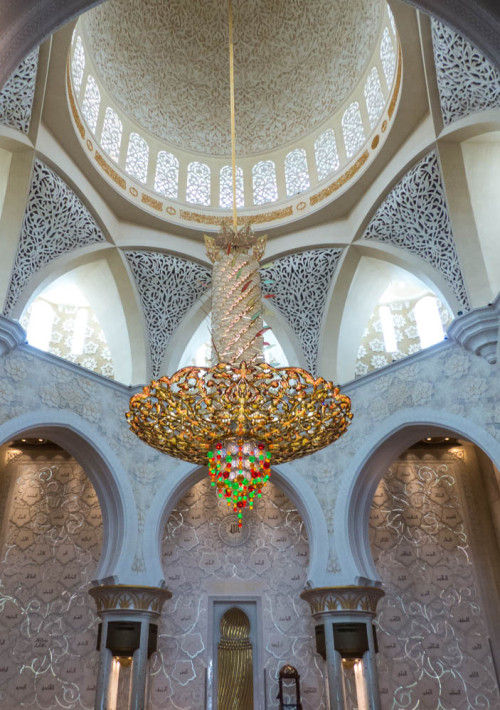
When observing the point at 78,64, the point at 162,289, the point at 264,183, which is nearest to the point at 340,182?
the point at 264,183

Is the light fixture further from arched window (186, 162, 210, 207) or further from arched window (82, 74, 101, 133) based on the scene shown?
arched window (186, 162, 210, 207)

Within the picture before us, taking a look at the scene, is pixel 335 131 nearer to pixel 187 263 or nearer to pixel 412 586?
pixel 187 263

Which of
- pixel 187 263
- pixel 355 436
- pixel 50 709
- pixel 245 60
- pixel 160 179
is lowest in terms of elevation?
pixel 50 709

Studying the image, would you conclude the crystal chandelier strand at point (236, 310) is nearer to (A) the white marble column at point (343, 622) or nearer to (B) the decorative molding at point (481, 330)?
(B) the decorative molding at point (481, 330)

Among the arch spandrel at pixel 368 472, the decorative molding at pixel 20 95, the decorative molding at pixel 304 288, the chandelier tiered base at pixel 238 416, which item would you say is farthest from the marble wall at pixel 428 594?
the decorative molding at pixel 20 95

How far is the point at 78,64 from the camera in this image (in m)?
7.42

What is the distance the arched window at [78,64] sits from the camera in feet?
23.7

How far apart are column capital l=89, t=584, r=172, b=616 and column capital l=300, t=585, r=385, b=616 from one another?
2.09 m

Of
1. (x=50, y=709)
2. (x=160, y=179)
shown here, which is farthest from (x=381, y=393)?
(x=50, y=709)

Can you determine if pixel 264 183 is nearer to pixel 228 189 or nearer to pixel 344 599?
pixel 228 189

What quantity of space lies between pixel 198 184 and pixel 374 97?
119 inches

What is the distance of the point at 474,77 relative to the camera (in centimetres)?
588

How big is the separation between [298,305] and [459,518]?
432 cm

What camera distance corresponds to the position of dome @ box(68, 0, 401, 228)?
7836mm
